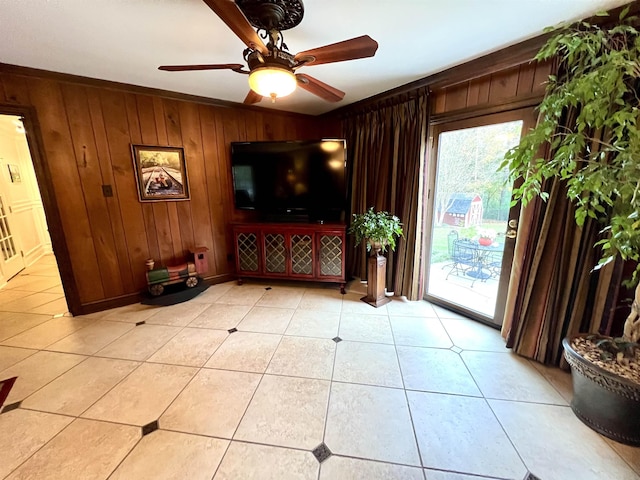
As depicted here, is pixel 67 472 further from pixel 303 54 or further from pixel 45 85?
pixel 45 85

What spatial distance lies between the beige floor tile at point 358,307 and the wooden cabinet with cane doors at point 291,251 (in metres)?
0.24

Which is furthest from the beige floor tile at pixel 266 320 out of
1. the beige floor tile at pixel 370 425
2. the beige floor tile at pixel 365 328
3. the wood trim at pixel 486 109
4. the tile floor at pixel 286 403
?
the wood trim at pixel 486 109

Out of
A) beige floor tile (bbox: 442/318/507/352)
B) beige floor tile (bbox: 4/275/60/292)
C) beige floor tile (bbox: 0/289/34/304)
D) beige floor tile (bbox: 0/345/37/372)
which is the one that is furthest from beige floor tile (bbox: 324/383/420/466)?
beige floor tile (bbox: 4/275/60/292)

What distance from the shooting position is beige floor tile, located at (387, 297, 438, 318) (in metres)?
2.76

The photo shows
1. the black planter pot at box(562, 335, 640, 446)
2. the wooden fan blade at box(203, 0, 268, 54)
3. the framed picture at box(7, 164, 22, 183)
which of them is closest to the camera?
the wooden fan blade at box(203, 0, 268, 54)

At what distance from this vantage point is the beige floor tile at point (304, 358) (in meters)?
1.95

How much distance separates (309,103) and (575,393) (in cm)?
374

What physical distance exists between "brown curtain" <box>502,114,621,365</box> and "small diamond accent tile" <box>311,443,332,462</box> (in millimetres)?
1732

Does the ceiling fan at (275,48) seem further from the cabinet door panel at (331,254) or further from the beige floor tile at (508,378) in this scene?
the beige floor tile at (508,378)

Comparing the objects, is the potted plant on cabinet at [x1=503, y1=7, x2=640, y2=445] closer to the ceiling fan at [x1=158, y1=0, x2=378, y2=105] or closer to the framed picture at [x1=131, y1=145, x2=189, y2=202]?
the ceiling fan at [x1=158, y1=0, x2=378, y2=105]

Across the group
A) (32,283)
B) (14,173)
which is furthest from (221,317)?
(14,173)

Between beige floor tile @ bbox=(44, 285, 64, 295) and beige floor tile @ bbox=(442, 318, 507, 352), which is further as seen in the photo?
beige floor tile @ bbox=(44, 285, 64, 295)

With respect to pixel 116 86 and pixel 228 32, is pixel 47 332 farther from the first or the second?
pixel 228 32

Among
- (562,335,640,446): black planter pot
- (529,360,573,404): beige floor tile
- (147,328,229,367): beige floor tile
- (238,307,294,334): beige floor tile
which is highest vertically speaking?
(562,335,640,446): black planter pot
